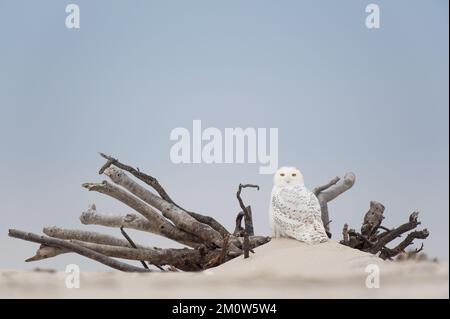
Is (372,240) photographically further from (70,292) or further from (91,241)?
(70,292)

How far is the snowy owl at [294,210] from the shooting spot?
306 centimetres

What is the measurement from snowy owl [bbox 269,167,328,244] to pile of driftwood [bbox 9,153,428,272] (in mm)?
134

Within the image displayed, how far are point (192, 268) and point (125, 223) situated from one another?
0.43 m

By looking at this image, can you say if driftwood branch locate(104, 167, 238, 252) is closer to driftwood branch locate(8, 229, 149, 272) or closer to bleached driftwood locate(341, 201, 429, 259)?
driftwood branch locate(8, 229, 149, 272)

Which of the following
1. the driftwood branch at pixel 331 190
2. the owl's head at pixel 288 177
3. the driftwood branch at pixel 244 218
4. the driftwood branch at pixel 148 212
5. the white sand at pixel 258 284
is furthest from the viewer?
the driftwood branch at pixel 331 190

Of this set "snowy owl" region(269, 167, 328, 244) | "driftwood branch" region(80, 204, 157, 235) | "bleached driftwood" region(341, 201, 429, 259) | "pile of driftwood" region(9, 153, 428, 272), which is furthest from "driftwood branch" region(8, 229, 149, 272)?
"bleached driftwood" region(341, 201, 429, 259)

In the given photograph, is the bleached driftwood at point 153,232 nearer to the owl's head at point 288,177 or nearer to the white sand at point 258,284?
the owl's head at point 288,177

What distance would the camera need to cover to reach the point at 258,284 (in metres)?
2.44

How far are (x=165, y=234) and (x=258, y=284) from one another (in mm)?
1057

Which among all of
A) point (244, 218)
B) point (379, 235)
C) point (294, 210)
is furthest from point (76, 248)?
point (379, 235)

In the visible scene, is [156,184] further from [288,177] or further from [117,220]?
[288,177]

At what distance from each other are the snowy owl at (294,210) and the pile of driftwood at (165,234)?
134mm

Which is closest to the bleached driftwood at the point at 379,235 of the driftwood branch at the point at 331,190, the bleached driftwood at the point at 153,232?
the driftwood branch at the point at 331,190
